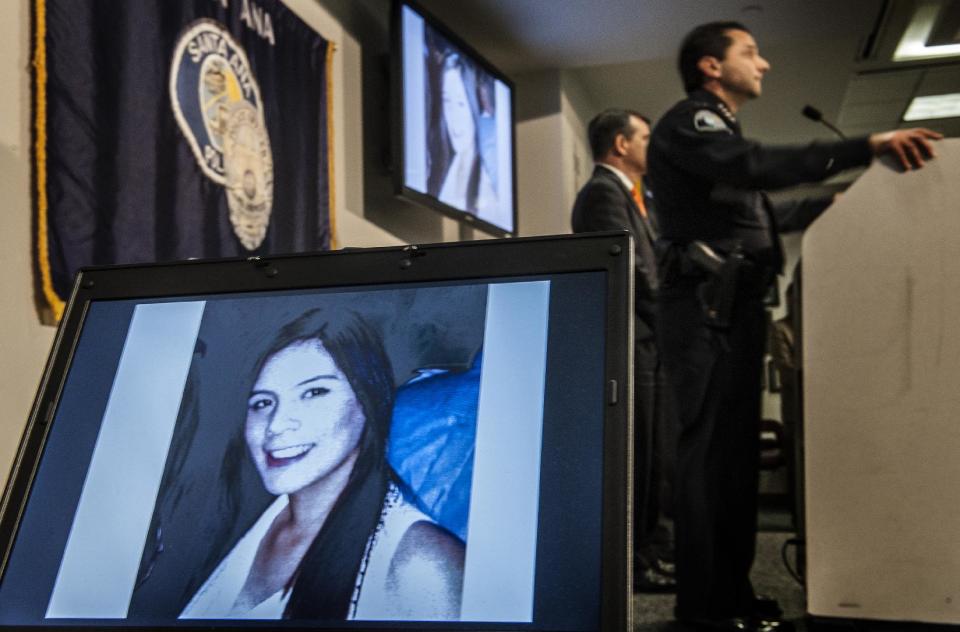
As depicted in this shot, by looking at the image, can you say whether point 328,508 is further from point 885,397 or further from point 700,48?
point 700,48

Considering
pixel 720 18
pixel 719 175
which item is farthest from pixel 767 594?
pixel 720 18

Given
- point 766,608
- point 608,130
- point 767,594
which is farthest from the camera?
point 608,130

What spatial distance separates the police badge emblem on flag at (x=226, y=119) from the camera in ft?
6.80

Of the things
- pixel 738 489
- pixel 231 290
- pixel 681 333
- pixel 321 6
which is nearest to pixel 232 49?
pixel 321 6

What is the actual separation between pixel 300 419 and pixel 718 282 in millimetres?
1113

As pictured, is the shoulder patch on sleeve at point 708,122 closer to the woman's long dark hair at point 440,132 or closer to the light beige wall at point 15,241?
the light beige wall at point 15,241

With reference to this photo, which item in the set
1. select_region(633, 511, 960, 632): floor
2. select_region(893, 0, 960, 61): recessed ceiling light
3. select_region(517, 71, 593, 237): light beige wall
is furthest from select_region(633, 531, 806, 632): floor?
select_region(893, 0, 960, 61): recessed ceiling light

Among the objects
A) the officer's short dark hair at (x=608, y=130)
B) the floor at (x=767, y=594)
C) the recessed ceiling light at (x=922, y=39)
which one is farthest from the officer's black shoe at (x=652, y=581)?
the recessed ceiling light at (x=922, y=39)

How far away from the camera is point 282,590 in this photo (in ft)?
1.45

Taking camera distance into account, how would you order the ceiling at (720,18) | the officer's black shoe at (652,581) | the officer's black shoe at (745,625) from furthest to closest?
the ceiling at (720,18)
the officer's black shoe at (652,581)
the officer's black shoe at (745,625)

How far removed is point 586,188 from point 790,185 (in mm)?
1035

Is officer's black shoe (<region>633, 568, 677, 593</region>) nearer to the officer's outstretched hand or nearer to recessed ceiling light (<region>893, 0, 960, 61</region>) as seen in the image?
the officer's outstretched hand

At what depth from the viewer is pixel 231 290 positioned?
0.54 meters

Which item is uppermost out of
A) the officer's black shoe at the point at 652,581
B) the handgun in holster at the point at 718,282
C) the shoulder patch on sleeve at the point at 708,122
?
the shoulder patch on sleeve at the point at 708,122
